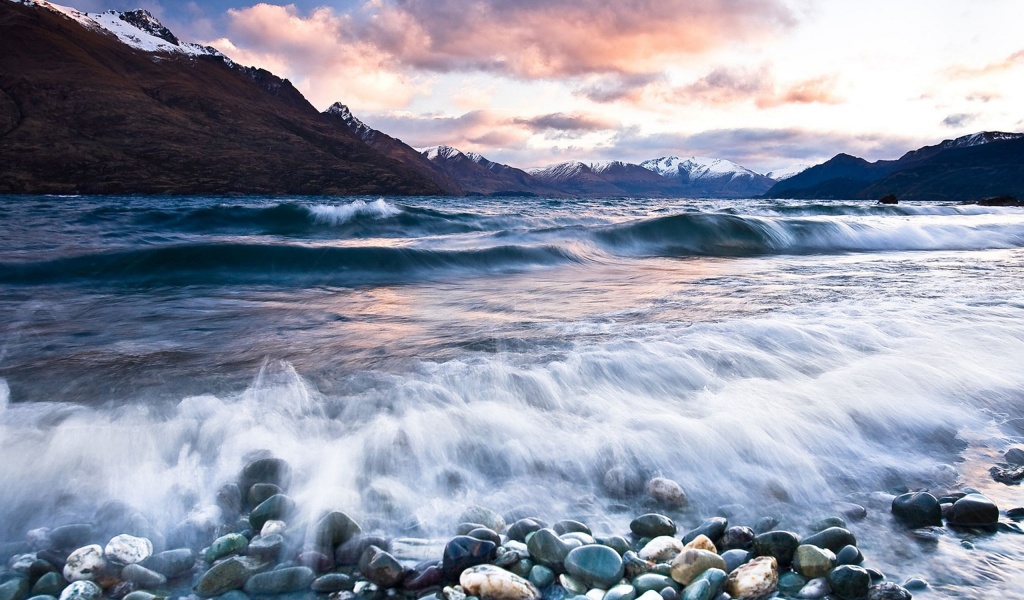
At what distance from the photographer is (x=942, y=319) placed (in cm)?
555

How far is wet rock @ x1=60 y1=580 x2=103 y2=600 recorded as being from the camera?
1946 millimetres

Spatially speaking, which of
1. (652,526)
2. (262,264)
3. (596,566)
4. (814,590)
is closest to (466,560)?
(596,566)

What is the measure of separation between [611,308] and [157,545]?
5148 millimetres

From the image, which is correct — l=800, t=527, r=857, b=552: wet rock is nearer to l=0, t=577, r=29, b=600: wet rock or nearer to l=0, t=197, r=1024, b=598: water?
l=0, t=197, r=1024, b=598: water

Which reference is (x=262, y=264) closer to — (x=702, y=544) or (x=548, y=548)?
(x=548, y=548)

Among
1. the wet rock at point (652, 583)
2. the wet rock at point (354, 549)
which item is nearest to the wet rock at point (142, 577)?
the wet rock at point (354, 549)

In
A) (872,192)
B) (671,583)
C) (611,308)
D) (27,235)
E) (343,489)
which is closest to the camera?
(671,583)

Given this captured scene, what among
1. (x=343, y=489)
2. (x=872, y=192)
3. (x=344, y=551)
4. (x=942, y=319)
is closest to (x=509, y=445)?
(x=343, y=489)

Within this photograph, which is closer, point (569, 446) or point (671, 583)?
point (671, 583)

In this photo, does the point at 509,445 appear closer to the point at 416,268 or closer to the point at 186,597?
the point at 186,597

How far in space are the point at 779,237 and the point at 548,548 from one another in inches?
649

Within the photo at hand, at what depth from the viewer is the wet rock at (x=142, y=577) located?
6.77 feet

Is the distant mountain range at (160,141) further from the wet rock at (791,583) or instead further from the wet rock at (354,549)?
the wet rock at (791,583)

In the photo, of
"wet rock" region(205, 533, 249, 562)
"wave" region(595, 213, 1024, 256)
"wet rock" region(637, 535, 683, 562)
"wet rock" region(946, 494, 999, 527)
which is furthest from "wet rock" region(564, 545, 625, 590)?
"wave" region(595, 213, 1024, 256)
